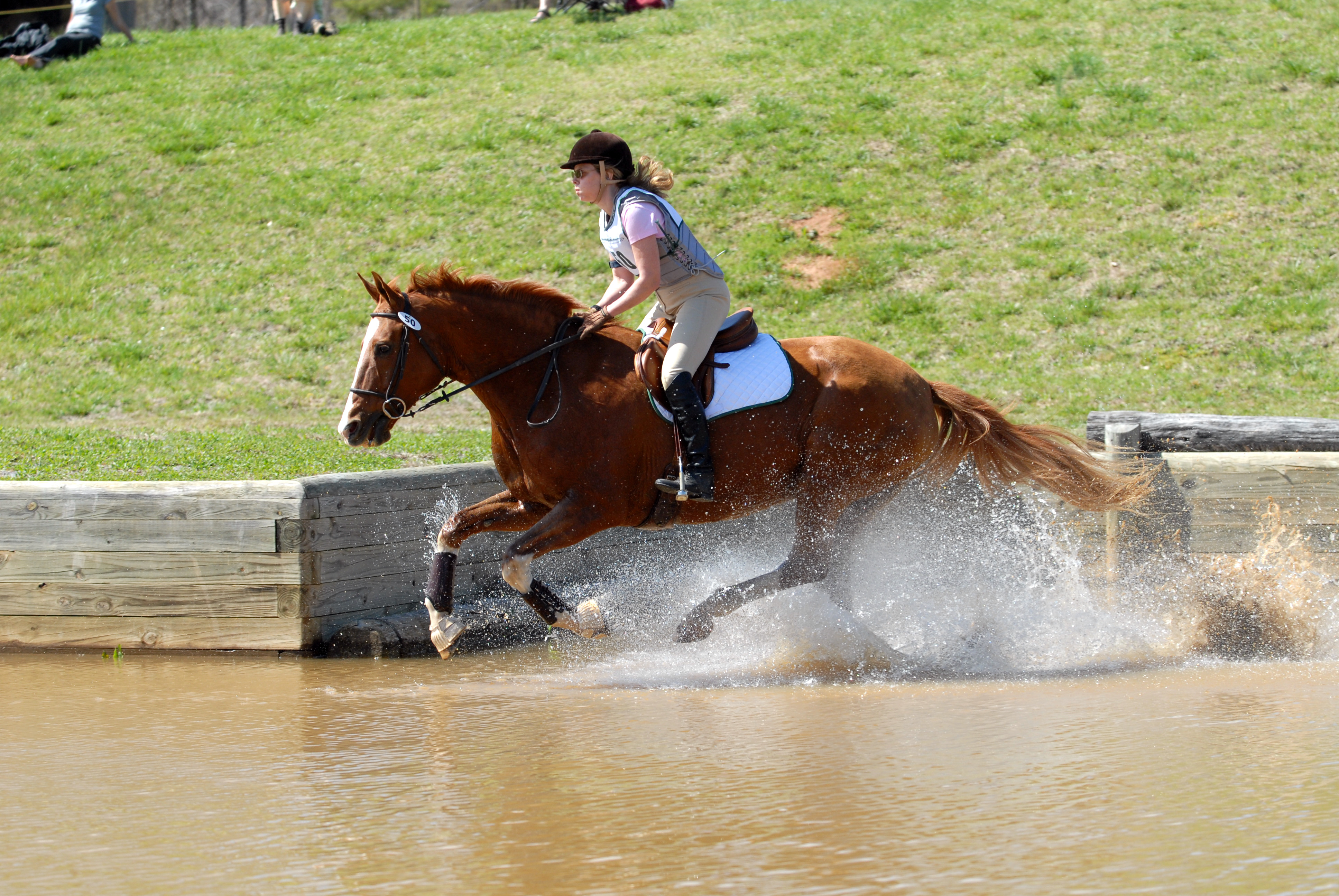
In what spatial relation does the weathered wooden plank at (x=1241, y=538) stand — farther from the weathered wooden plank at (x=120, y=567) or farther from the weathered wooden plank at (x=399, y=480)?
the weathered wooden plank at (x=120, y=567)

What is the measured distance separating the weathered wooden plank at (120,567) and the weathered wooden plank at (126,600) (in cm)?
3

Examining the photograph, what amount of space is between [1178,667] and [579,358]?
318cm

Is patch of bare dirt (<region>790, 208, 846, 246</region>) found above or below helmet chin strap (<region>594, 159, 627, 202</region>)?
above

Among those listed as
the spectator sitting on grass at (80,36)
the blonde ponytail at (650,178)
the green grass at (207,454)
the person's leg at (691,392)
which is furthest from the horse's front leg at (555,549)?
the spectator sitting on grass at (80,36)

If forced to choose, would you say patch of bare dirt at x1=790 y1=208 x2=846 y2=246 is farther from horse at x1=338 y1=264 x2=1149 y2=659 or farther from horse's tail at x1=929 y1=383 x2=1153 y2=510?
horse at x1=338 y1=264 x2=1149 y2=659

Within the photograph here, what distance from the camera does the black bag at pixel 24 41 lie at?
75.5ft

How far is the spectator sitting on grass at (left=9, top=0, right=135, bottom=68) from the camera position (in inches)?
886

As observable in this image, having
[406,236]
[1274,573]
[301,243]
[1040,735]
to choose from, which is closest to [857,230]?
[406,236]

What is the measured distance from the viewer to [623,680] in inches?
241

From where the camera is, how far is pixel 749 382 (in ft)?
20.4

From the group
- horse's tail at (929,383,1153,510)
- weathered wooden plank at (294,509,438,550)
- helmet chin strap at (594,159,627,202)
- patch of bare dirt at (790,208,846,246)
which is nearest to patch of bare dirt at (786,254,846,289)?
patch of bare dirt at (790,208,846,246)

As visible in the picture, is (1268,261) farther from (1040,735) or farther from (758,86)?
(1040,735)

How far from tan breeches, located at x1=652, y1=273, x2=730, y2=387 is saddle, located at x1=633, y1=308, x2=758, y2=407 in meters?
0.04

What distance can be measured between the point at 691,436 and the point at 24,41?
2172 cm
